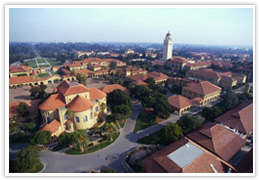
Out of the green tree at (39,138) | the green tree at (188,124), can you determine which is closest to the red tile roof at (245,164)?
the green tree at (188,124)

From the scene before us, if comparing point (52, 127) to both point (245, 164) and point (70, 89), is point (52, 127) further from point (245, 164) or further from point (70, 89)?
point (245, 164)

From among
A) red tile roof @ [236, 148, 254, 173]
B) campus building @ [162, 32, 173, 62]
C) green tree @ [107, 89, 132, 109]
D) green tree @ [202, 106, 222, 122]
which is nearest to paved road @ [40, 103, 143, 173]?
green tree @ [107, 89, 132, 109]

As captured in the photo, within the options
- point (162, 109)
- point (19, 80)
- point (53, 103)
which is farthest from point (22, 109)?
point (19, 80)

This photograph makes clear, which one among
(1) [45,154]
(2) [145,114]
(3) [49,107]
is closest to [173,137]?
(2) [145,114]

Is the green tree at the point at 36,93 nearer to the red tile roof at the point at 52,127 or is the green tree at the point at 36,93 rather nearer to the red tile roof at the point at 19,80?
the red tile roof at the point at 52,127

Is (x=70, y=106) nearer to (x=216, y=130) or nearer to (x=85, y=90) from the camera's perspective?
(x=85, y=90)

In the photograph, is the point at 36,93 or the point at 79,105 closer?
the point at 79,105
